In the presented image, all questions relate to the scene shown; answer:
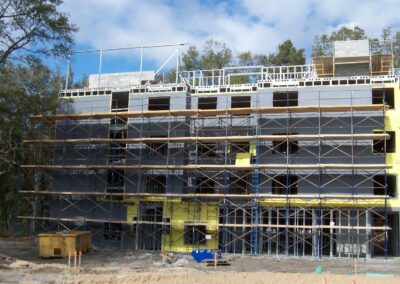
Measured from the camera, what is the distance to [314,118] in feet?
103

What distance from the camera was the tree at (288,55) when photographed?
51.0m

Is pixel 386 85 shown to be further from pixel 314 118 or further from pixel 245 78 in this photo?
pixel 245 78

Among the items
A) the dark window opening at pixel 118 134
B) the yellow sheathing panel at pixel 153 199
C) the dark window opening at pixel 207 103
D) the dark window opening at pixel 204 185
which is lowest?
the yellow sheathing panel at pixel 153 199

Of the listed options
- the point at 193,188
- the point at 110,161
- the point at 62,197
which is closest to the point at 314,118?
the point at 193,188

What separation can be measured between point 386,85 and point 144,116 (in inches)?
594

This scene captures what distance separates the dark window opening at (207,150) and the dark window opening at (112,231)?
7.10m

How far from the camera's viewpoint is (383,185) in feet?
99.6

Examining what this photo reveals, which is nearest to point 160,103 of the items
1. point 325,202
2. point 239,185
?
point 239,185

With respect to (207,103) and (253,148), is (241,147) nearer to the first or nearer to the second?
(253,148)

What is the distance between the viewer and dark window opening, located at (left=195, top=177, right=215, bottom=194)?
32.8 metres

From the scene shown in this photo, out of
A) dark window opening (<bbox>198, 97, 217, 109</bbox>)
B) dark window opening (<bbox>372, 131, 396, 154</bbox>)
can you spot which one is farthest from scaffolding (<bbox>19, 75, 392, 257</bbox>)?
dark window opening (<bbox>198, 97, 217, 109</bbox>)

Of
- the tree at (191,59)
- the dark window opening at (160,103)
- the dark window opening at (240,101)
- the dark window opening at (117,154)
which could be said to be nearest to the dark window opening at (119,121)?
the dark window opening at (117,154)

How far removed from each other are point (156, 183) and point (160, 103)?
5.37 metres

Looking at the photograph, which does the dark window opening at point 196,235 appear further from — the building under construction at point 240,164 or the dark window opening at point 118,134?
the dark window opening at point 118,134
